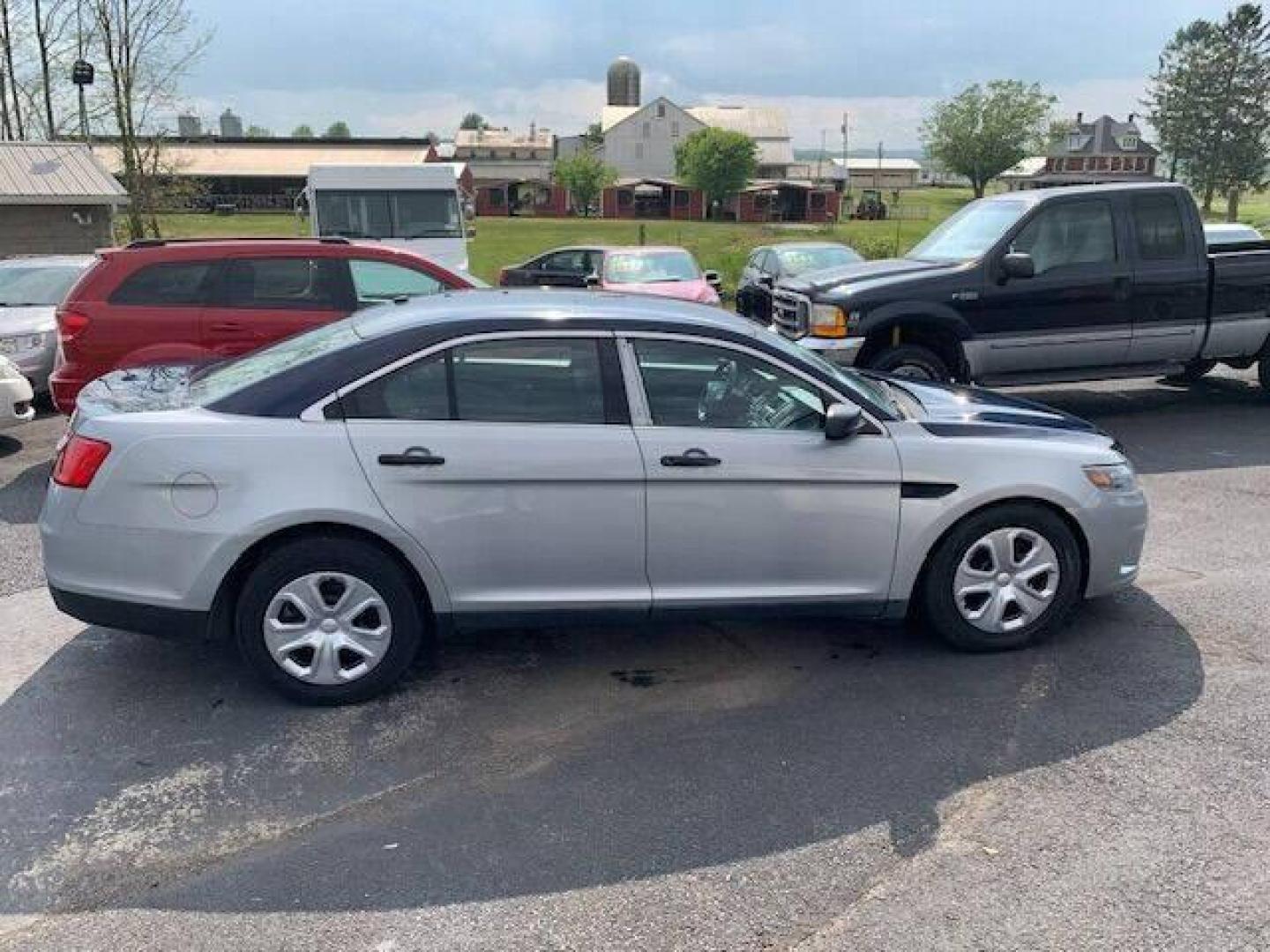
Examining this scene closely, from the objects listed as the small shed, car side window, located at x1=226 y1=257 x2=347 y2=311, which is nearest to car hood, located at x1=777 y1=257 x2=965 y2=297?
car side window, located at x1=226 y1=257 x2=347 y2=311

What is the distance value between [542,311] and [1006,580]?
226 centimetres

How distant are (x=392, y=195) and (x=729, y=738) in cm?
1290

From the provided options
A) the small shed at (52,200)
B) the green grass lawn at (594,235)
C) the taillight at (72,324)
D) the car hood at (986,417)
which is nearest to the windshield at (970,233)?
the car hood at (986,417)

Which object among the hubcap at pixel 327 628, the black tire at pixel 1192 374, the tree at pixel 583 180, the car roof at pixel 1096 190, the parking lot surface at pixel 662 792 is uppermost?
the tree at pixel 583 180

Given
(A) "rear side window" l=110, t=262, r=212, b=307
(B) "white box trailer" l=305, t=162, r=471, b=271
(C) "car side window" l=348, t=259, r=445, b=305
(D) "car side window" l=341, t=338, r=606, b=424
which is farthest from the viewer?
(B) "white box trailer" l=305, t=162, r=471, b=271

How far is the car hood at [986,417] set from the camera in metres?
4.46

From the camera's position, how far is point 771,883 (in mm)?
3004

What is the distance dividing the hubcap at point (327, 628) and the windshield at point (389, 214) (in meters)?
11.8

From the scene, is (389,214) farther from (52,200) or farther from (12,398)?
(52,200)

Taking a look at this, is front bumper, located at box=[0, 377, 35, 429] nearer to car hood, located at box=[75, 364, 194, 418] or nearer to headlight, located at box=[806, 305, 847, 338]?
car hood, located at box=[75, 364, 194, 418]

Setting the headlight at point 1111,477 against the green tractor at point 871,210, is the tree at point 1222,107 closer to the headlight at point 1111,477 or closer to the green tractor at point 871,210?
the green tractor at point 871,210

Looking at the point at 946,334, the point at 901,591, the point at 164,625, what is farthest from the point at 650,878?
the point at 946,334

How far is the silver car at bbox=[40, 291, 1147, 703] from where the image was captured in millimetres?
3877

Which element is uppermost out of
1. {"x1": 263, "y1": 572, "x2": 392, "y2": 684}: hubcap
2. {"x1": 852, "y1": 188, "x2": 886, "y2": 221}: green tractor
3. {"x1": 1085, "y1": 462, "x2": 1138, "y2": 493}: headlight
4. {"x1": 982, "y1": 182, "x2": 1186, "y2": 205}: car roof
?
{"x1": 852, "y1": 188, "x2": 886, "y2": 221}: green tractor
